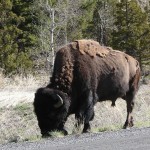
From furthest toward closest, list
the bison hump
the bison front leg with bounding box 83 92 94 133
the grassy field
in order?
the grassy field
the bison hump
the bison front leg with bounding box 83 92 94 133

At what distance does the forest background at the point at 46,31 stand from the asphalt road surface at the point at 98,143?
68.6ft

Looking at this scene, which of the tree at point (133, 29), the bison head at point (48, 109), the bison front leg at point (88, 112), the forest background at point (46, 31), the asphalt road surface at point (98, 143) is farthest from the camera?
the tree at point (133, 29)

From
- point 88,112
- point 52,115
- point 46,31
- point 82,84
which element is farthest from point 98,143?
point 46,31

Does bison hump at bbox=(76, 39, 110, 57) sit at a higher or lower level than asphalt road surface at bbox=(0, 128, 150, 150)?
higher

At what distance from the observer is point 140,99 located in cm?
2414

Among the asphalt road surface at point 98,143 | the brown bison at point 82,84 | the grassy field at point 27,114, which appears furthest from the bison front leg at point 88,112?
the grassy field at point 27,114

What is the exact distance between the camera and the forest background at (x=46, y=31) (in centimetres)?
3238

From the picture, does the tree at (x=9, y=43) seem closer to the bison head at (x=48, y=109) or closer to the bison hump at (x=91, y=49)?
the bison hump at (x=91, y=49)

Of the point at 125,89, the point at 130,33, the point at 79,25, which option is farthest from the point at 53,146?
the point at 79,25

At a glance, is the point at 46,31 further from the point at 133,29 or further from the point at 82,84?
the point at 82,84

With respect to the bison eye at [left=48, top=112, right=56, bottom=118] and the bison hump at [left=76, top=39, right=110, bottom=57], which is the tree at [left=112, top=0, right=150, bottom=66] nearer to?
the bison hump at [left=76, top=39, right=110, bottom=57]

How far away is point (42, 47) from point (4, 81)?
9.13m

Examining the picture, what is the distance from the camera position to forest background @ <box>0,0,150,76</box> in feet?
106

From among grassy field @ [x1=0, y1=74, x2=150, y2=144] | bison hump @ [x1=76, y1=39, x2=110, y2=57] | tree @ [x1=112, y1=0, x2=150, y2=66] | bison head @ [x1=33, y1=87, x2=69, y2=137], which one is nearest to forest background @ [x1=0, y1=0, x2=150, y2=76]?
tree @ [x1=112, y1=0, x2=150, y2=66]
